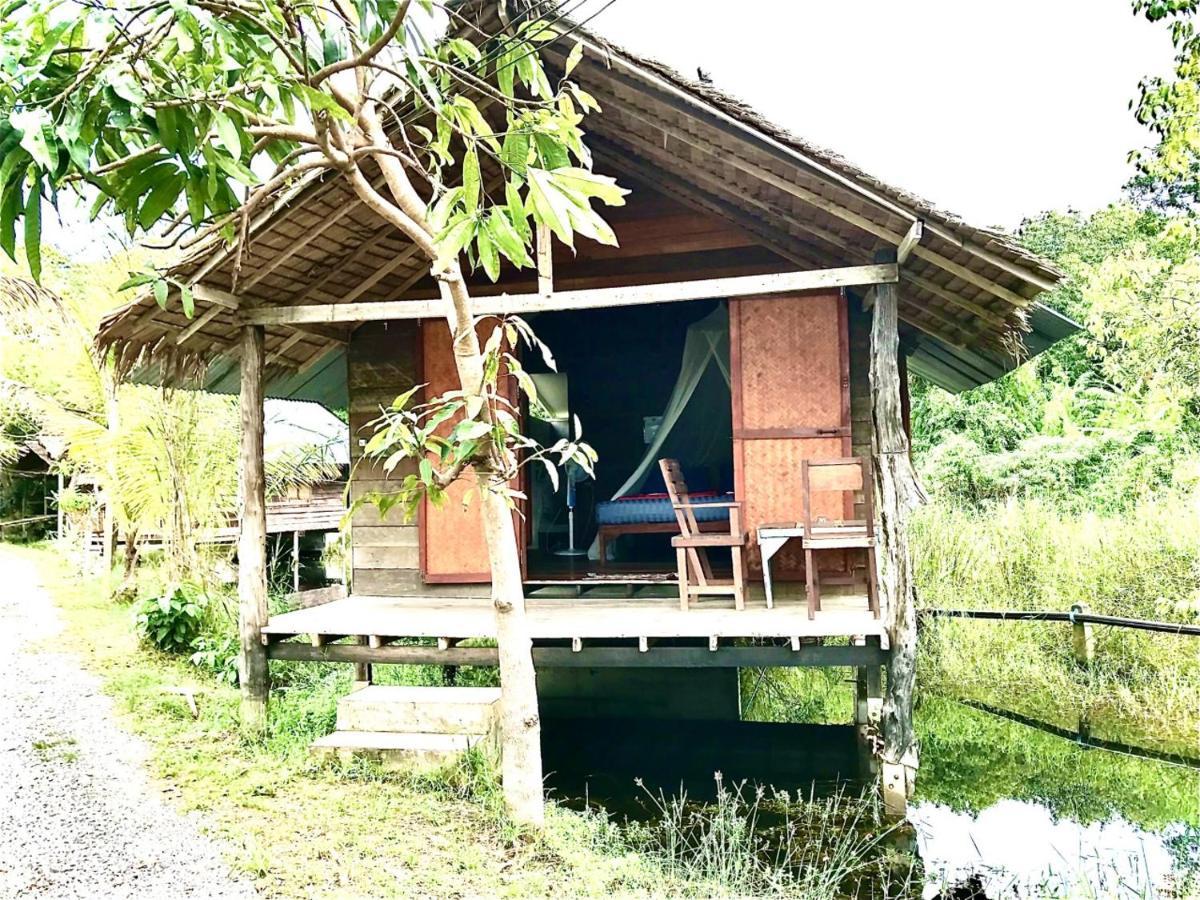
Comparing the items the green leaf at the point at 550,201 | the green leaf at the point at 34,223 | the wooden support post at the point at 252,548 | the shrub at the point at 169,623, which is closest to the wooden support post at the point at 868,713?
the wooden support post at the point at 252,548

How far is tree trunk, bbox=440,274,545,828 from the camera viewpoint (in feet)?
11.4

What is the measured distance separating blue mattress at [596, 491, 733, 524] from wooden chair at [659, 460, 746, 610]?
84 centimetres

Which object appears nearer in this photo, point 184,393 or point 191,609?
point 191,609

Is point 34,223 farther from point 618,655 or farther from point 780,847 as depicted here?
point 780,847

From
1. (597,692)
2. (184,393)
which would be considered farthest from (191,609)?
(597,692)

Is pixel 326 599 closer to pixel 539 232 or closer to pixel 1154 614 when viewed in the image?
pixel 539 232

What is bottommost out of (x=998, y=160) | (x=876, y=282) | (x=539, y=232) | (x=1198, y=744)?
(x=1198, y=744)

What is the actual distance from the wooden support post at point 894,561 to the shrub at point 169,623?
593 cm

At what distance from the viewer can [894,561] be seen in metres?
4.40

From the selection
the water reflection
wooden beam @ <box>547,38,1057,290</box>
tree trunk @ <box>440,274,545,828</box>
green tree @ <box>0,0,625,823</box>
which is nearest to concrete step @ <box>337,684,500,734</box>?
tree trunk @ <box>440,274,545,828</box>

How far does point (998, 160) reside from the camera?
79.3ft

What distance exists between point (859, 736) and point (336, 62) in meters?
5.41

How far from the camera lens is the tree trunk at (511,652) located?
3.46 m

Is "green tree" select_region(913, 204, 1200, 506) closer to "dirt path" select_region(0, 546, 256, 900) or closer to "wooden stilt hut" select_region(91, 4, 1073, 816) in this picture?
"wooden stilt hut" select_region(91, 4, 1073, 816)
